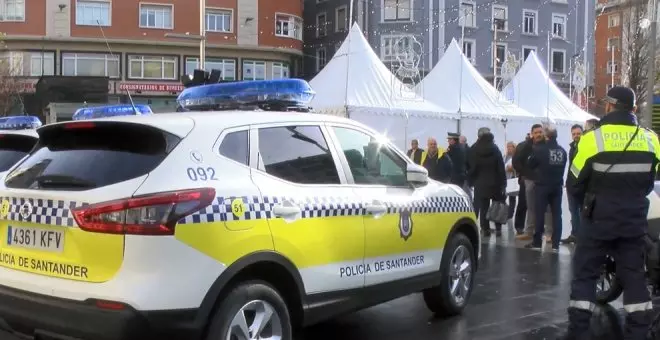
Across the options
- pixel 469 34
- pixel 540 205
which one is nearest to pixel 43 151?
pixel 540 205

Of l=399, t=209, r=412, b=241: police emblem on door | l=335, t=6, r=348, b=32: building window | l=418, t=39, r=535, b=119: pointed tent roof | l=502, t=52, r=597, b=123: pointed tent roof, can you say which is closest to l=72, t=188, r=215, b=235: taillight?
l=399, t=209, r=412, b=241: police emblem on door

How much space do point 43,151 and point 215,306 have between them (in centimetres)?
153

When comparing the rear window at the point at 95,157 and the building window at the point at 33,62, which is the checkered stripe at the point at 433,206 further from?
the building window at the point at 33,62

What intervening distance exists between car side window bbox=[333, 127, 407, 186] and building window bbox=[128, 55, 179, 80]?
117 feet

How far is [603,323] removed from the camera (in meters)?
5.71

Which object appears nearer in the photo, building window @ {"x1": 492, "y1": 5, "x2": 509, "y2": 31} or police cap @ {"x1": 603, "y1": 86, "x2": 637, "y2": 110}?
police cap @ {"x1": 603, "y1": 86, "x2": 637, "y2": 110}

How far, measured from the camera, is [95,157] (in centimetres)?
399

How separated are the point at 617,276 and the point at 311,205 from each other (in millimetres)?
2304

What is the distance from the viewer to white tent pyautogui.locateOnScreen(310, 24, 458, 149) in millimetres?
19000

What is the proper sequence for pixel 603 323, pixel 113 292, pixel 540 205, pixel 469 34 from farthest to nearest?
pixel 469 34
pixel 540 205
pixel 603 323
pixel 113 292

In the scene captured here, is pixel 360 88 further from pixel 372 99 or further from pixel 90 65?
pixel 90 65

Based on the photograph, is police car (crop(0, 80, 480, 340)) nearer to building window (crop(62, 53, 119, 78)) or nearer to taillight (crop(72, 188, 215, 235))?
taillight (crop(72, 188, 215, 235))

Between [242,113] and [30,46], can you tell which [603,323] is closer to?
[242,113]

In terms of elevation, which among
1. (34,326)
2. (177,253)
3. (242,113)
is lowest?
(34,326)
